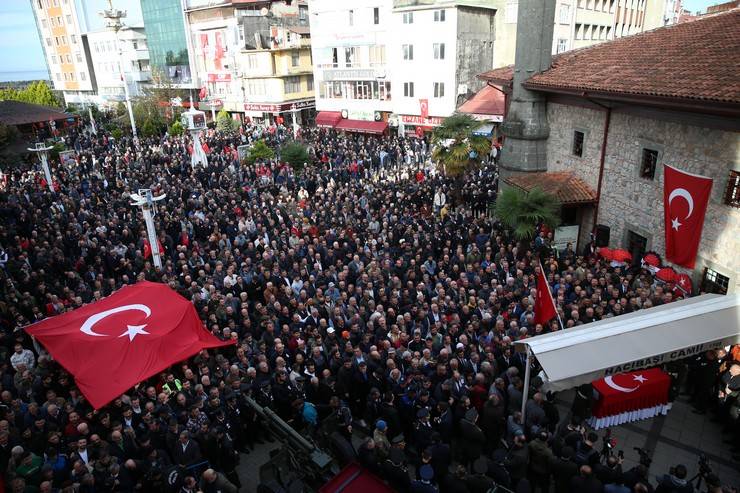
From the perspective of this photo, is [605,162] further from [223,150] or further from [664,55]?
[223,150]

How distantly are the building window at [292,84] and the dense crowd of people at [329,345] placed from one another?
1073 inches

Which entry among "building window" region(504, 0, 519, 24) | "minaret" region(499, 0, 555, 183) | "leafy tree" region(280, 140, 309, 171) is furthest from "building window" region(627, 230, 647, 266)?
"building window" region(504, 0, 519, 24)

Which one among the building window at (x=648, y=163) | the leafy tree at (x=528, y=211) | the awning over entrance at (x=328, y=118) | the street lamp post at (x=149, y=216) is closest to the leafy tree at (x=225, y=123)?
the awning over entrance at (x=328, y=118)

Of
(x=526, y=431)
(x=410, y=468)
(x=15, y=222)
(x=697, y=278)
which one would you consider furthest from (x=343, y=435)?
(x=15, y=222)

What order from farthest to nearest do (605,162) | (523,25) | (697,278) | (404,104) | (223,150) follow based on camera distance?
(404,104) → (223,150) → (523,25) → (605,162) → (697,278)

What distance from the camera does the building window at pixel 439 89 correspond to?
112 ft

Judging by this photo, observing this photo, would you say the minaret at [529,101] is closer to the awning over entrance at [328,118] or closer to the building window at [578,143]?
the building window at [578,143]

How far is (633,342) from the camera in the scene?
738 centimetres

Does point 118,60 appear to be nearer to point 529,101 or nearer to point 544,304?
point 529,101

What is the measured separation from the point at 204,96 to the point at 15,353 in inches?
1914

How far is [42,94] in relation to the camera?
66312 millimetres

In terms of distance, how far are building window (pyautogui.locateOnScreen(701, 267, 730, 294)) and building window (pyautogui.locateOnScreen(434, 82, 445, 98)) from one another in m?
25.1

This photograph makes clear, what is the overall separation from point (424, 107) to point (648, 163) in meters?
23.2

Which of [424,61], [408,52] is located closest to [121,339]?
[424,61]
